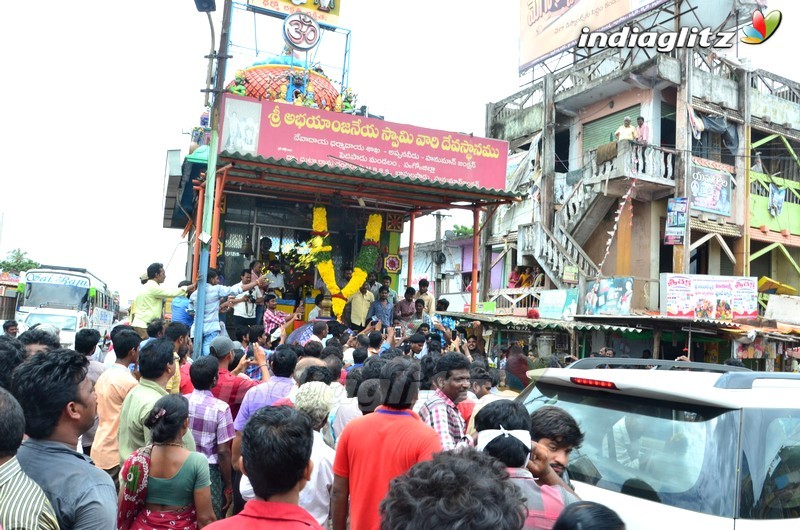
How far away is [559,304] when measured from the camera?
18141 millimetres

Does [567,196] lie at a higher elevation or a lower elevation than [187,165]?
higher

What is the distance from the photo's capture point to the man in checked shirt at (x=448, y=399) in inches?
151

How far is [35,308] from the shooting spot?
23.2 m

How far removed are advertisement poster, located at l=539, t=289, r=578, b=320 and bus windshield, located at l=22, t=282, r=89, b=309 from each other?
1740 cm

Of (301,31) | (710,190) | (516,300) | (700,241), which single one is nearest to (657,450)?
(301,31)

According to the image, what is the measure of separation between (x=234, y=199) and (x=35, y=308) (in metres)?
14.3

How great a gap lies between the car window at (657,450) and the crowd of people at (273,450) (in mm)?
326

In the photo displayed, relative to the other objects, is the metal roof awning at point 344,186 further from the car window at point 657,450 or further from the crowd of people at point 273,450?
the car window at point 657,450

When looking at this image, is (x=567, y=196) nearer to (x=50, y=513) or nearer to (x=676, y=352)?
(x=676, y=352)

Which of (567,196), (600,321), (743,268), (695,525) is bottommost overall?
(695,525)

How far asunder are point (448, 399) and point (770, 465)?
1.76 meters

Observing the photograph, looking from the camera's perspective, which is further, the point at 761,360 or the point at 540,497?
the point at 761,360

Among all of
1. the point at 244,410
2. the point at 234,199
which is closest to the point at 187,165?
the point at 234,199

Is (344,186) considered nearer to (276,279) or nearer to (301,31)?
(276,279)
